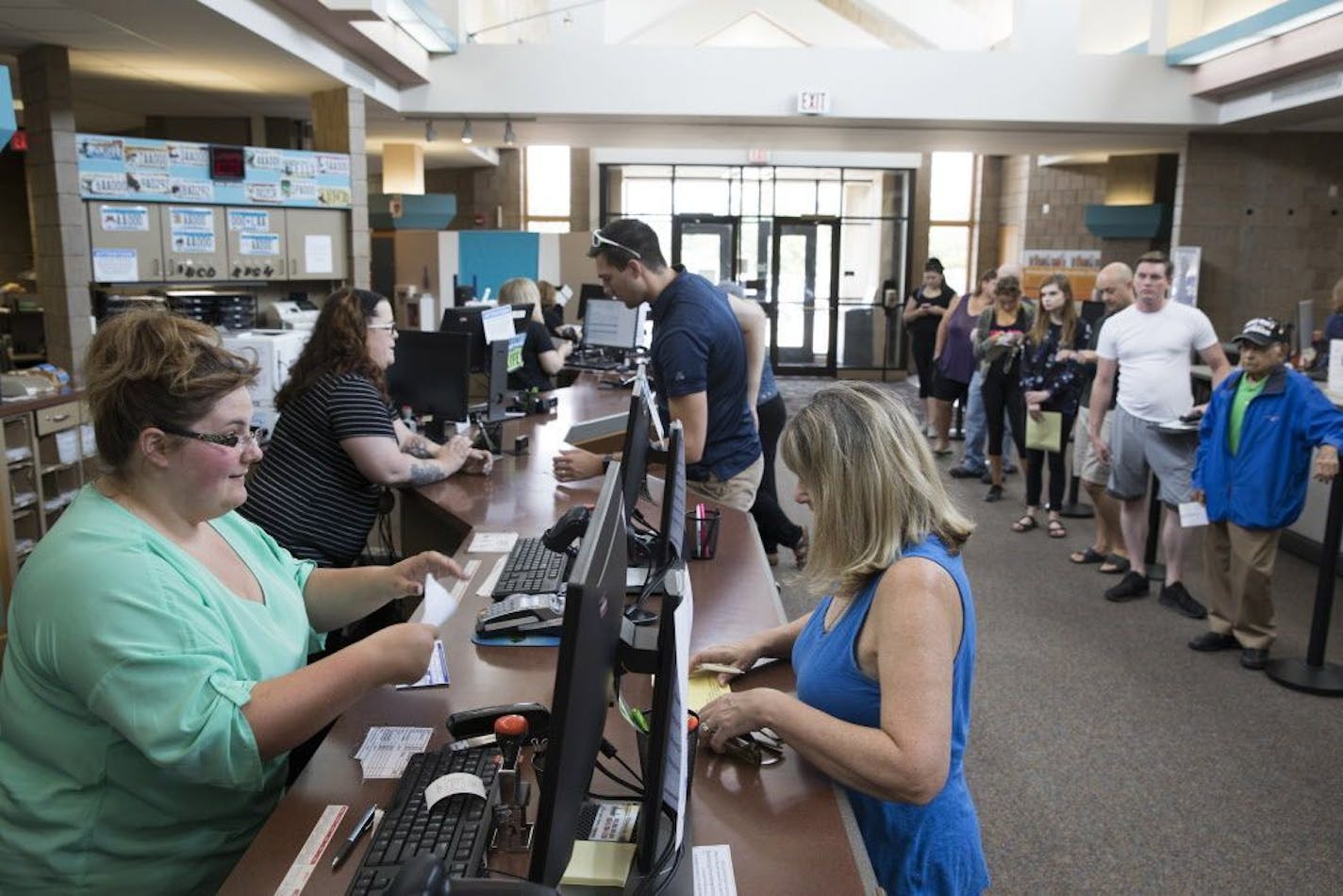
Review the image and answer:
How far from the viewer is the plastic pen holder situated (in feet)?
9.23

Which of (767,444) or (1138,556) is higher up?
(767,444)

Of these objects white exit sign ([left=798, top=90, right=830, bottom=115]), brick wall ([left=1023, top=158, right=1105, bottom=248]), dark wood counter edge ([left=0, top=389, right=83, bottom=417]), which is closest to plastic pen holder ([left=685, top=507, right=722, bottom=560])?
dark wood counter edge ([left=0, top=389, right=83, bottom=417])

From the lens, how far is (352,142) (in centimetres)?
800

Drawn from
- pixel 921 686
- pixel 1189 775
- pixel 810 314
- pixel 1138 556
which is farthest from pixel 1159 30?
pixel 921 686

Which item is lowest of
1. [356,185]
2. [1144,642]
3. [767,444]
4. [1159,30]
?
[1144,642]

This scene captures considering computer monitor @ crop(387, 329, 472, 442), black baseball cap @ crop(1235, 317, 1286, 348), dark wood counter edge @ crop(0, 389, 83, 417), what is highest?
black baseball cap @ crop(1235, 317, 1286, 348)

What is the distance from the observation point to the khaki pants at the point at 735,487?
3729 millimetres

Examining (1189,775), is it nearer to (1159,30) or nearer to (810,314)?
(1159,30)

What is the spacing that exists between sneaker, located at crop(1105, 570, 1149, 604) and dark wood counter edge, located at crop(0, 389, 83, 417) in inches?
193

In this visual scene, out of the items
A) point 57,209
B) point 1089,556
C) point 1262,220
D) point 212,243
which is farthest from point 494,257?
point 1262,220

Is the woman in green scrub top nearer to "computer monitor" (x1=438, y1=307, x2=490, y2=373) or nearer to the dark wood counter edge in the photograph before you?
the dark wood counter edge

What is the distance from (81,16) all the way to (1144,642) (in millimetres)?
6263

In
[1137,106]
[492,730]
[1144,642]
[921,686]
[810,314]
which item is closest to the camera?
[921,686]

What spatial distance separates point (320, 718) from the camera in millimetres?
1504
